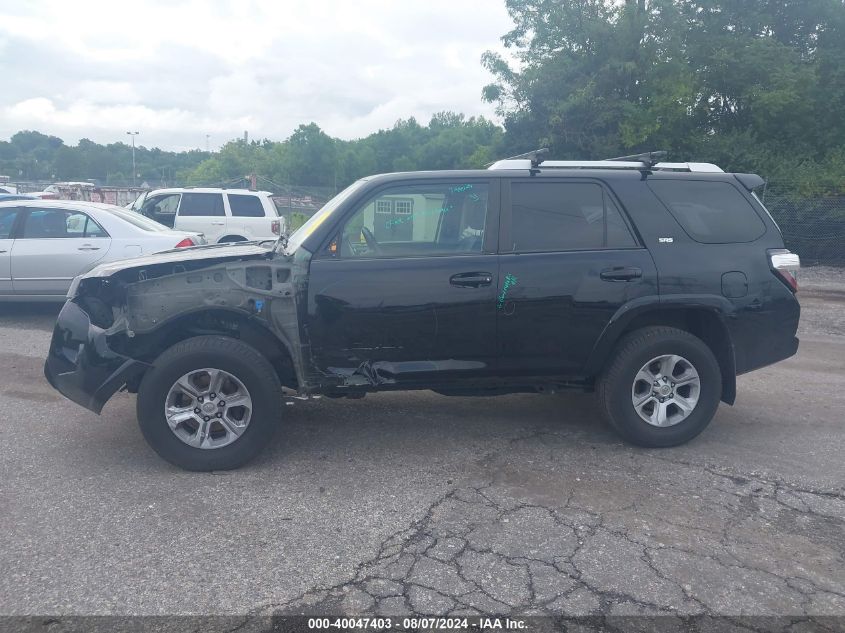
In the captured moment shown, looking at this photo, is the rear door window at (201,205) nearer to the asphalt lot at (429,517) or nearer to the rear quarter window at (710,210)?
the asphalt lot at (429,517)

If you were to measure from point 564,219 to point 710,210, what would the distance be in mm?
1081

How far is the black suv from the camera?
452cm

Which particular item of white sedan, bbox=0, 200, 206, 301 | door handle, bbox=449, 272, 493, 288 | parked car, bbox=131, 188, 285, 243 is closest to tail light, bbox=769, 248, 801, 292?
door handle, bbox=449, 272, 493, 288

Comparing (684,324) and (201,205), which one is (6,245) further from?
(684,324)

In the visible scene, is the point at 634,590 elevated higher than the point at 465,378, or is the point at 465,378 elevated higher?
the point at 465,378

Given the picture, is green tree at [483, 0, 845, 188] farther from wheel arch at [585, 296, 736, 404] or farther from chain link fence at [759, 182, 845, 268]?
wheel arch at [585, 296, 736, 404]

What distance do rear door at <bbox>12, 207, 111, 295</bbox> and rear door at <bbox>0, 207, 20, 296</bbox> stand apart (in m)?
0.06

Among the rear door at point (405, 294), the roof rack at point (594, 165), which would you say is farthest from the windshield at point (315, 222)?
the roof rack at point (594, 165)

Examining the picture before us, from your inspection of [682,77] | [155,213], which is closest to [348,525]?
[155,213]

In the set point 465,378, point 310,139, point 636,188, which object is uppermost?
point 310,139

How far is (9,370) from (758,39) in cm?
2297

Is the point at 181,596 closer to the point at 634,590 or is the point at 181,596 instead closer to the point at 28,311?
the point at 634,590

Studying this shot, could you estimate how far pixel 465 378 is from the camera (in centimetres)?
483

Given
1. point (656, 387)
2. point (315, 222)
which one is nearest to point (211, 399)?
point (315, 222)
